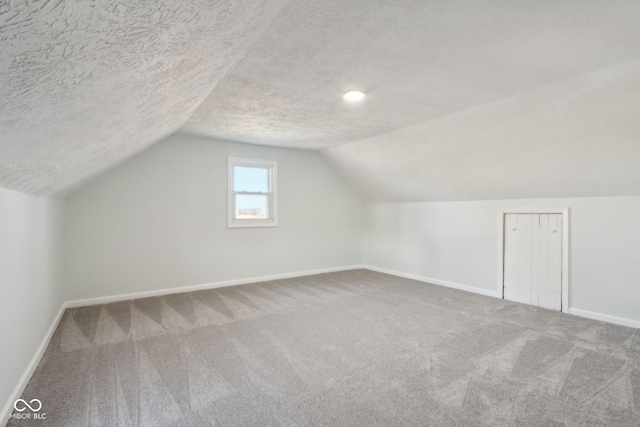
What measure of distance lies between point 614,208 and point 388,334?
2677 millimetres

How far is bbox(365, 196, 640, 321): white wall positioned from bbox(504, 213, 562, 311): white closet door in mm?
138

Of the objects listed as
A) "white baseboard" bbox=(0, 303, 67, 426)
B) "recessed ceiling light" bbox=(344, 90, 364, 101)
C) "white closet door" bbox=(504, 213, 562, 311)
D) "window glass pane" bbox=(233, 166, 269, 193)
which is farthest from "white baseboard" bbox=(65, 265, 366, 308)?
"recessed ceiling light" bbox=(344, 90, 364, 101)

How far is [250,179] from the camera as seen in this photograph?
4.99 m

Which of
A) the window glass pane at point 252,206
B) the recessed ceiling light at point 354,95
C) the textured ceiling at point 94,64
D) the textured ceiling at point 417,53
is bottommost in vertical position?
the window glass pane at point 252,206

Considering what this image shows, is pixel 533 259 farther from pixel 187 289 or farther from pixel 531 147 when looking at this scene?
pixel 187 289

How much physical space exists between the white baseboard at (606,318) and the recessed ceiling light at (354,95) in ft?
10.8

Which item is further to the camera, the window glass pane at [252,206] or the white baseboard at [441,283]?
the window glass pane at [252,206]

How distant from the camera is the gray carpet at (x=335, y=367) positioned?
1.79 metres

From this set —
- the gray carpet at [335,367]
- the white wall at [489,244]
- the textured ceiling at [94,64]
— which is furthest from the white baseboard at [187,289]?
the textured ceiling at [94,64]

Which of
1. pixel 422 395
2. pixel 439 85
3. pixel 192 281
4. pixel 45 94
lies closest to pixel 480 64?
pixel 439 85

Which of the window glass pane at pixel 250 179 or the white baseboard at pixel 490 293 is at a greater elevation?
the window glass pane at pixel 250 179

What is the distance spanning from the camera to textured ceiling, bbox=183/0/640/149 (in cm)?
161

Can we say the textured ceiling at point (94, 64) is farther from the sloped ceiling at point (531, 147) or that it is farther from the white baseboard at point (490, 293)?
the white baseboard at point (490, 293)

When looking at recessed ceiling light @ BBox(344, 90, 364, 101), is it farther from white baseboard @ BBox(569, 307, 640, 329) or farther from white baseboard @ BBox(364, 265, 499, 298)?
white baseboard @ BBox(569, 307, 640, 329)
